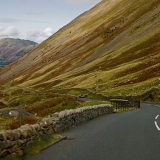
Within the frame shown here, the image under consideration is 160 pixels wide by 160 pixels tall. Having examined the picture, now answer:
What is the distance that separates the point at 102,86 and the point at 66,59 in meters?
72.1

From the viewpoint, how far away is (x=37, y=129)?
47.5 feet

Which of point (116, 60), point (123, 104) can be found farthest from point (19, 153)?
point (116, 60)

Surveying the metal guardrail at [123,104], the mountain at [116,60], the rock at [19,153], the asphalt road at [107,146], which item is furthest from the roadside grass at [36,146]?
the mountain at [116,60]

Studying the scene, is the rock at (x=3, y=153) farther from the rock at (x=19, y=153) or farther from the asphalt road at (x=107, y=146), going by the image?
the asphalt road at (x=107, y=146)

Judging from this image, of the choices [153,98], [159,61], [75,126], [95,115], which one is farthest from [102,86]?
[75,126]

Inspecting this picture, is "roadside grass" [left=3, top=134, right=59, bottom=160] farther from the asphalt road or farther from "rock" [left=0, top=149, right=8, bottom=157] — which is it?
the asphalt road

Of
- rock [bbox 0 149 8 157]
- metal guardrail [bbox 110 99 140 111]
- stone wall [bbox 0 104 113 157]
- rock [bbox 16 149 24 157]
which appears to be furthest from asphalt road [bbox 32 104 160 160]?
metal guardrail [bbox 110 99 140 111]

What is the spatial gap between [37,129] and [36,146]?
122 cm

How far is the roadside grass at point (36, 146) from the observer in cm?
1161

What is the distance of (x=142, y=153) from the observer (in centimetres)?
1248

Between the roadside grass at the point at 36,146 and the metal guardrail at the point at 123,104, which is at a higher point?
the metal guardrail at the point at 123,104

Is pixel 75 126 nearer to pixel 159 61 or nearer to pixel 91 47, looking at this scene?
pixel 159 61

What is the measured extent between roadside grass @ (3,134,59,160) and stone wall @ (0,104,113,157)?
0.17 meters

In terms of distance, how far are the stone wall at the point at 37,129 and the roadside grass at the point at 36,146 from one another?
17cm
